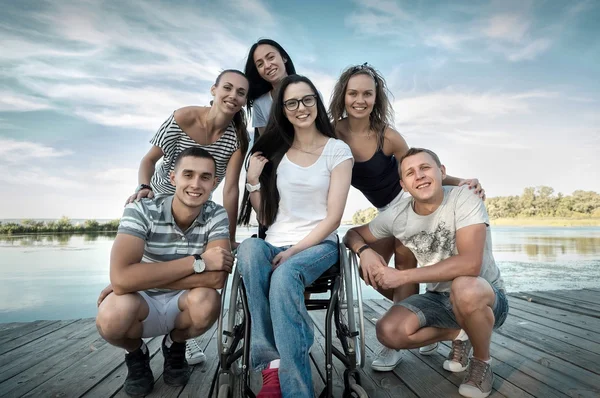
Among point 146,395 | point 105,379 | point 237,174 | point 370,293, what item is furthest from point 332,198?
point 370,293

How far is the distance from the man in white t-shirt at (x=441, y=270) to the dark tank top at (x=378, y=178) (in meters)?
0.39

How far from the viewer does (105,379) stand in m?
2.21

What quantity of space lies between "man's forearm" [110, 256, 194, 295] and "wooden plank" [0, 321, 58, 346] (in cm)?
184

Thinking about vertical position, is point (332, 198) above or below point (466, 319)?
above

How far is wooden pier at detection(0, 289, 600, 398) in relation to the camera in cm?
202

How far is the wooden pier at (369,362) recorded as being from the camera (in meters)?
2.02

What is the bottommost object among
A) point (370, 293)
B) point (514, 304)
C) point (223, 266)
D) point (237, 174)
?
point (370, 293)

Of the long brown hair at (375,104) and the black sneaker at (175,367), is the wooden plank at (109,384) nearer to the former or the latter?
the black sneaker at (175,367)

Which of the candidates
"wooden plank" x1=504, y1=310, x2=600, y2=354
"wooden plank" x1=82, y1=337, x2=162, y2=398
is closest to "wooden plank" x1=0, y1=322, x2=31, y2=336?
"wooden plank" x1=82, y1=337, x2=162, y2=398

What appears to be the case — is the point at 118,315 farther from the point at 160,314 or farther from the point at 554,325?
the point at 554,325

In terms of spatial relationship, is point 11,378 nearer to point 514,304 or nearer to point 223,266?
point 223,266

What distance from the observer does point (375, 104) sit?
2.62 meters

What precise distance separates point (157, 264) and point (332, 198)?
Result: 34.4 inches

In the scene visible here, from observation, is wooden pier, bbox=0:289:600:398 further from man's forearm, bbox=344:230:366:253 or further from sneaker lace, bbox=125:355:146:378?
man's forearm, bbox=344:230:366:253
